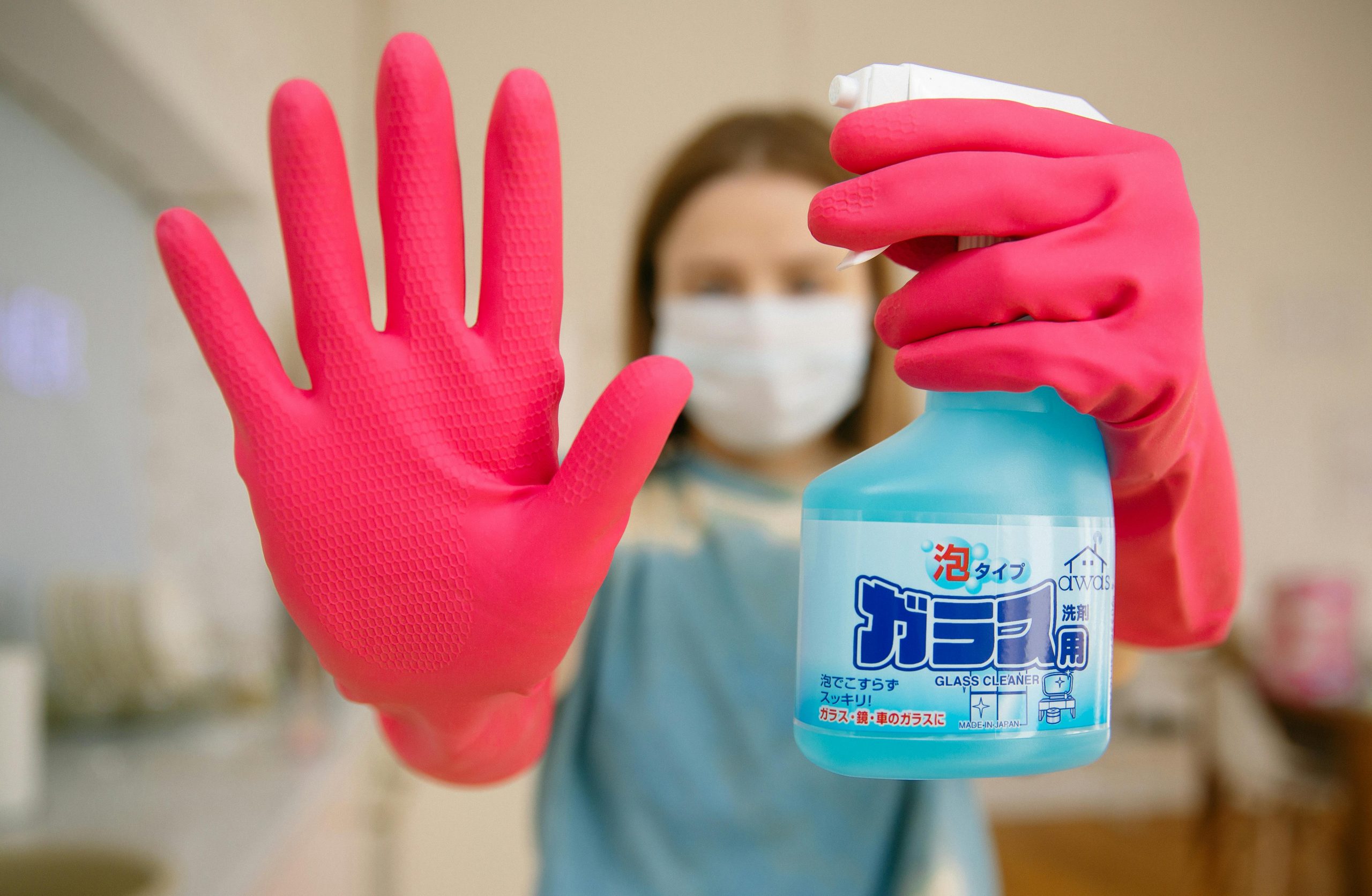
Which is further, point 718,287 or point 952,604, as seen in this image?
point 718,287

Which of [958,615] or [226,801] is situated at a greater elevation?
[958,615]

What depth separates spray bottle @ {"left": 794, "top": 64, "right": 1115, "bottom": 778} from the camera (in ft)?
1.25

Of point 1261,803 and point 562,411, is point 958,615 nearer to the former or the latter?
point 562,411

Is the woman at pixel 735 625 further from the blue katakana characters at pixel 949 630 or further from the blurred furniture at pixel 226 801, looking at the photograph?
the blue katakana characters at pixel 949 630

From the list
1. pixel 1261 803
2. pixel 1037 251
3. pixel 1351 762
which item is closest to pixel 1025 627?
pixel 1037 251

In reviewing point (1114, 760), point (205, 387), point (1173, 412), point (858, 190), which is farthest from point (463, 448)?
point (1114, 760)

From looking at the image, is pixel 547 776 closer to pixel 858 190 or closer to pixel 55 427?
pixel 858 190

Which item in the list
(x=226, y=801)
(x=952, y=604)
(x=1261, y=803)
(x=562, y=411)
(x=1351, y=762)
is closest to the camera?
(x=952, y=604)

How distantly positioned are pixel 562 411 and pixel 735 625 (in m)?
1.69

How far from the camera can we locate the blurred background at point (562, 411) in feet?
3.80

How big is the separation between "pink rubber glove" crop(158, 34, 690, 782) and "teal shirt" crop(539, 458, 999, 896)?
537mm

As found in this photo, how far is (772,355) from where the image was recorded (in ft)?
2.59

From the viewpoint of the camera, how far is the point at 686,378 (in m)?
0.40

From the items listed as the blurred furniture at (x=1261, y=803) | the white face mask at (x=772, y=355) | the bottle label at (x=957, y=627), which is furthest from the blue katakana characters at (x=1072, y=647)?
the blurred furniture at (x=1261, y=803)
